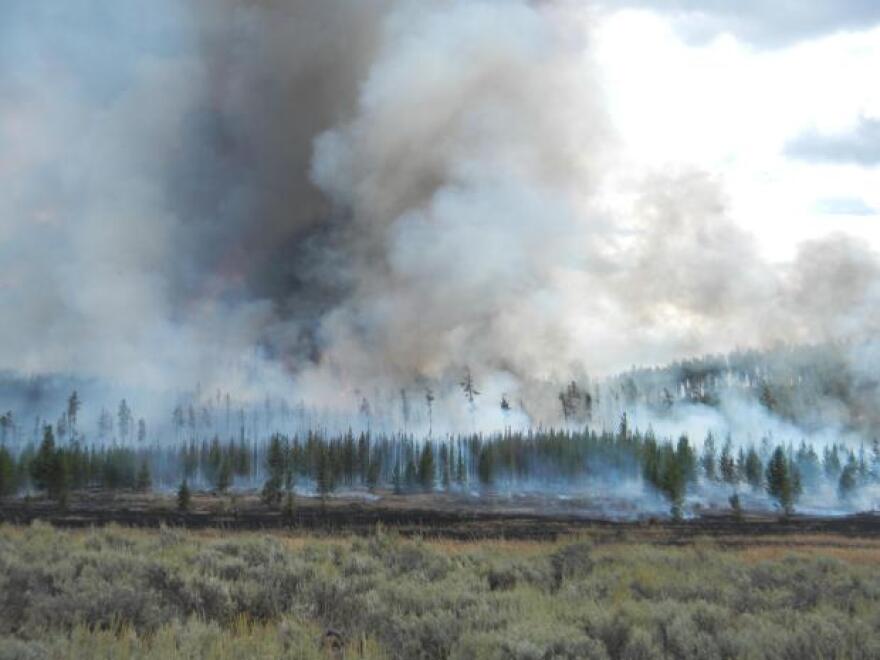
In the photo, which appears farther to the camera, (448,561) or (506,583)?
(448,561)

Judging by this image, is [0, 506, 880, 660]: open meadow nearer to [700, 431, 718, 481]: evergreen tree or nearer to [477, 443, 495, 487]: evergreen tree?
[477, 443, 495, 487]: evergreen tree

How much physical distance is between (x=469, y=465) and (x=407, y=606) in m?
159

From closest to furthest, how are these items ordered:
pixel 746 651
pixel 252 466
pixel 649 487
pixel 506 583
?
pixel 746 651 < pixel 506 583 < pixel 649 487 < pixel 252 466

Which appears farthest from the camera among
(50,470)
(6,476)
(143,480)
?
(143,480)

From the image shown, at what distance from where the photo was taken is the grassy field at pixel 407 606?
850cm

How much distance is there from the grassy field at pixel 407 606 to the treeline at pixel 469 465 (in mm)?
92846

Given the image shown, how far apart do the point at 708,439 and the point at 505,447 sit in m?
47.2

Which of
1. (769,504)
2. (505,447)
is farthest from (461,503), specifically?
(505,447)

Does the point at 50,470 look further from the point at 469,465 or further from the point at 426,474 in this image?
the point at 469,465

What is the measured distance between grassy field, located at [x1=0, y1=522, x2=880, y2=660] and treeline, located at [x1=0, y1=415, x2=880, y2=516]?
9285cm

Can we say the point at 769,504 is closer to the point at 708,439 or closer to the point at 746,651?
the point at 708,439

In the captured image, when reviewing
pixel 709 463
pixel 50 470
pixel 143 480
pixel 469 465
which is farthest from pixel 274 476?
pixel 709 463

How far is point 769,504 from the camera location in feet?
398

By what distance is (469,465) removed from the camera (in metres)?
167
